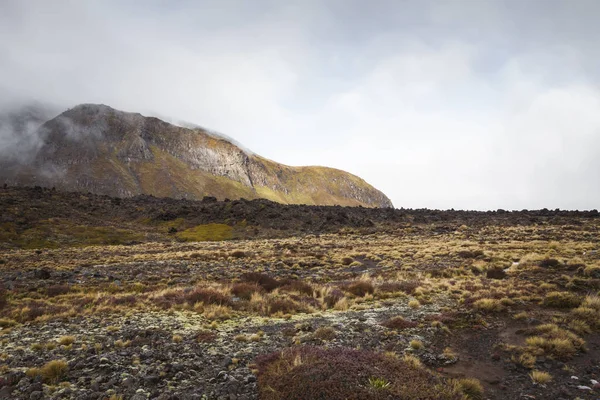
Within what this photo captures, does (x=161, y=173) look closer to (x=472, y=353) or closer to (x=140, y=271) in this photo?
(x=140, y=271)

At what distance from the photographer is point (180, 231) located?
8094cm

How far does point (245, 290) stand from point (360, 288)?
798 centimetres

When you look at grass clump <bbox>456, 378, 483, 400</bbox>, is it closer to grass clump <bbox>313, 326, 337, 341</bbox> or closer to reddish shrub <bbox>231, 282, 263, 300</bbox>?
grass clump <bbox>313, 326, 337, 341</bbox>

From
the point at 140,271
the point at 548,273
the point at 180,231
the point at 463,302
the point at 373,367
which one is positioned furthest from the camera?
the point at 180,231

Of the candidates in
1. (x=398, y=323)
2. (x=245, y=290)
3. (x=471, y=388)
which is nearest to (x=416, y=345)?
(x=398, y=323)

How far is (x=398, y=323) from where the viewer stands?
1474cm

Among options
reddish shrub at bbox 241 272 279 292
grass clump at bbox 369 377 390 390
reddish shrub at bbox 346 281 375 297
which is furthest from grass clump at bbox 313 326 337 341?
reddish shrub at bbox 241 272 279 292

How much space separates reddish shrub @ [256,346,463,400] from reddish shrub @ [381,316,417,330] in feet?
14.6

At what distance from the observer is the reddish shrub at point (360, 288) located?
2198cm

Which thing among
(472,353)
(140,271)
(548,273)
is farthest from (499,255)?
(140,271)

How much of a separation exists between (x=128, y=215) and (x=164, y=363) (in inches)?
3683

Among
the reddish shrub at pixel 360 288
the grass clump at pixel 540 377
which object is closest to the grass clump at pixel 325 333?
the grass clump at pixel 540 377

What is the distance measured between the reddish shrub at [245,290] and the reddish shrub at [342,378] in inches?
406

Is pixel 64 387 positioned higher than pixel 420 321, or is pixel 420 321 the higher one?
pixel 420 321
